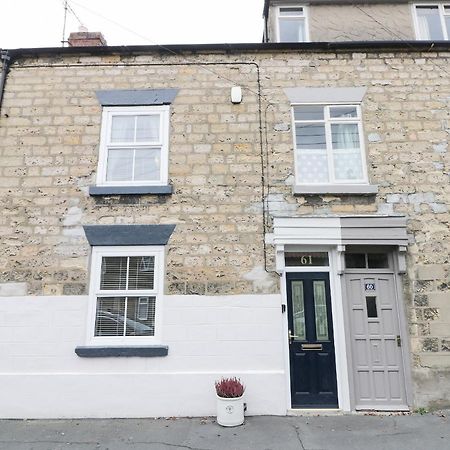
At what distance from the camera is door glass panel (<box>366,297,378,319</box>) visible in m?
6.63

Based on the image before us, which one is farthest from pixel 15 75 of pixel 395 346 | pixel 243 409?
pixel 395 346

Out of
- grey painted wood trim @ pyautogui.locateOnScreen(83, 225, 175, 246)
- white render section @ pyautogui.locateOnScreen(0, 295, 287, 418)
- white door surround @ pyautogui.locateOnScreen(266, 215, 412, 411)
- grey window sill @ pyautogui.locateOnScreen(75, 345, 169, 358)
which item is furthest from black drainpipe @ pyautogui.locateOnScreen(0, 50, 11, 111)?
white door surround @ pyautogui.locateOnScreen(266, 215, 412, 411)

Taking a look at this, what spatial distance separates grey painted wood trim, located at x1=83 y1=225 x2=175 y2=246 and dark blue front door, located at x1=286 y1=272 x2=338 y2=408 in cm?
233

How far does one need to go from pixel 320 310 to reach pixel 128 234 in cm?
356

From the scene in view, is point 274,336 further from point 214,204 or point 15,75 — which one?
point 15,75

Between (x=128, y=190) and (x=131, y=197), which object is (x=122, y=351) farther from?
(x=128, y=190)

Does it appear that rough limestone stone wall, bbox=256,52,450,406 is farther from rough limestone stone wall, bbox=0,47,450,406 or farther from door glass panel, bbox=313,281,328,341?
door glass panel, bbox=313,281,328,341

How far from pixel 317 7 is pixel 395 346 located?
24.7 ft

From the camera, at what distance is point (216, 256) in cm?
664

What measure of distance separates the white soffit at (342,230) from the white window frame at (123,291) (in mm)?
2048

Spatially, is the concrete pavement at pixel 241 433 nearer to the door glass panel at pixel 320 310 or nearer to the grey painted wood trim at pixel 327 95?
the door glass panel at pixel 320 310

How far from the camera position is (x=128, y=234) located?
6.68 m

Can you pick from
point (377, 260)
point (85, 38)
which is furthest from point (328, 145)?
point (85, 38)

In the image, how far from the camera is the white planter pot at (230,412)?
5719 mm
